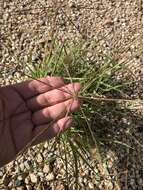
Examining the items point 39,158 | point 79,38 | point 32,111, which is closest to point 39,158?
point 39,158

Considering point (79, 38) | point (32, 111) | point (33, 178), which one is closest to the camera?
point (32, 111)

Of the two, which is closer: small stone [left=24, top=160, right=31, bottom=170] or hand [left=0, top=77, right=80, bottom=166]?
hand [left=0, top=77, right=80, bottom=166]

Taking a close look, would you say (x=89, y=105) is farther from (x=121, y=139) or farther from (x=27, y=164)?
(x=27, y=164)

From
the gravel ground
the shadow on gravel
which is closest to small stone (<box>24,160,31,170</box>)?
the gravel ground

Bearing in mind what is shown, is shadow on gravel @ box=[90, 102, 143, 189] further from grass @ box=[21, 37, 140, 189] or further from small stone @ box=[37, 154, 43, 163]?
small stone @ box=[37, 154, 43, 163]

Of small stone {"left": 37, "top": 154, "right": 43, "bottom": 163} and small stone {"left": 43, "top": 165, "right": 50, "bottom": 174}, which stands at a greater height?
small stone {"left": 37, "top": 154, "right": 43, "bottom": 163}

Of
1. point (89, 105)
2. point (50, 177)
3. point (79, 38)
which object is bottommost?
point (50, 177)

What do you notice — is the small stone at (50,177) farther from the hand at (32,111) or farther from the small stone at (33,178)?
the hand at (32,111)
